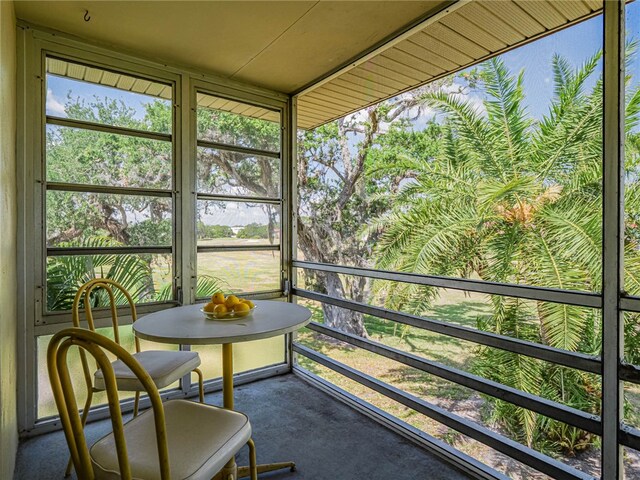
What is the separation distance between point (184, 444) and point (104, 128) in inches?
89.7

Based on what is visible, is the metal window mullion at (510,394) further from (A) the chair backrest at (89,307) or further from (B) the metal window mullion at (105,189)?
(B) the metal window mullion at (105,189)

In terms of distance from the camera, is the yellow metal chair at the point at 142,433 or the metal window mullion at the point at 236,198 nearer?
the yellow metal chair at the point at 142,433

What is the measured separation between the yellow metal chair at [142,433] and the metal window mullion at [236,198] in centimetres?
186

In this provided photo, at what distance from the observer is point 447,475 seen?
189cm

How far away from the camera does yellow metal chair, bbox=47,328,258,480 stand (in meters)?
0.93

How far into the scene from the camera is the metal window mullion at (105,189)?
2361mm

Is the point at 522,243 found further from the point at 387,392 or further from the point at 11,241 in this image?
the point at 11,241

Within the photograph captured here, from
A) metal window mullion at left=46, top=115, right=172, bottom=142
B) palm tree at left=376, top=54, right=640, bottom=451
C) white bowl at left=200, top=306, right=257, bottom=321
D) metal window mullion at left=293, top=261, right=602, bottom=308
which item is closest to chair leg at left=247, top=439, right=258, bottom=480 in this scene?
white bowl at left=200, top=306, right=257, bottom=321

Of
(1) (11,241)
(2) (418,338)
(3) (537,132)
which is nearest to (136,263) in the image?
(1) (11,241)

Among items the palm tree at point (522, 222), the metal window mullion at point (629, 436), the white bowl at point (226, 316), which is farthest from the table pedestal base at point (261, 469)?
the palm tree at point (522, 222)

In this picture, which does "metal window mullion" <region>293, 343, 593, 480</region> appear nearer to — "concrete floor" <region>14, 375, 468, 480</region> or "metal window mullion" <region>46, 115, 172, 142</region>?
"concrete floor" <region>14, 375, 468, 480</region>

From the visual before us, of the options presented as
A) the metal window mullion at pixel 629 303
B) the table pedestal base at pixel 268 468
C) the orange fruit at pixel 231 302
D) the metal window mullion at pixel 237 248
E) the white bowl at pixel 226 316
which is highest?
the metal window mullion at pixel 237 248

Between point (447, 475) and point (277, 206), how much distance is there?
2419 millimetres

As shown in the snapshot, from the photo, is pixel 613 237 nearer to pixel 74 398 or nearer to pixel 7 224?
pixel 74 398
